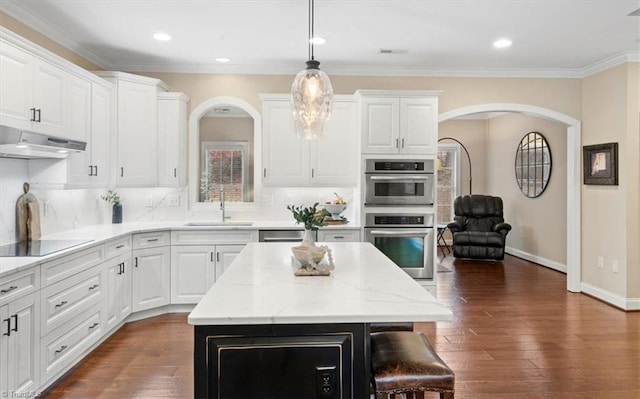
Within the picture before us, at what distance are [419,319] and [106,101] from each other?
392 cm

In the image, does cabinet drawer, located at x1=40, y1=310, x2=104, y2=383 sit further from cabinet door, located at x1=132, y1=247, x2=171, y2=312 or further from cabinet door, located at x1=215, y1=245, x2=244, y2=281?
cabinet door, located at x1=215, y1=245, x2=244, y2=281

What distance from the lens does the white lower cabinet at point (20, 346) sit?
2287 millimetres

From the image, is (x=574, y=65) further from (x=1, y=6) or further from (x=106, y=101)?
(x=1, y=6)

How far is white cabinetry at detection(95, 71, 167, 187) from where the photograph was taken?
4.38m

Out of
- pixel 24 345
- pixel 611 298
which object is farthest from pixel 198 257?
pixel 611 298

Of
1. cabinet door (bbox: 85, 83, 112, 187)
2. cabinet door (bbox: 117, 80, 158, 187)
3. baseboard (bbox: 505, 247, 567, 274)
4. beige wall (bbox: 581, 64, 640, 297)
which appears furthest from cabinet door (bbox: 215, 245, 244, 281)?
baseboard (bbox: 505, 247, 567, 274)

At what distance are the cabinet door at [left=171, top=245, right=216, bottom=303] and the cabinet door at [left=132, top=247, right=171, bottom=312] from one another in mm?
71

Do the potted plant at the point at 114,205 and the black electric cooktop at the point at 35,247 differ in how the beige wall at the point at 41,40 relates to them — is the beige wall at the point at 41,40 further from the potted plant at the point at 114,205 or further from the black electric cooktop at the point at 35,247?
the black electric cooktop at the point at 35,247

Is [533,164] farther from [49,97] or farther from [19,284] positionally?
[19,284]

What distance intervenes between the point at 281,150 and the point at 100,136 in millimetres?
1852

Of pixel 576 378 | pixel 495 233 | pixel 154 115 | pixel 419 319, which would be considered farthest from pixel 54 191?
pixel 495 233

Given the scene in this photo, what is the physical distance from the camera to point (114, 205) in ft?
15.6

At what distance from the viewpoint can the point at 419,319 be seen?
5.35 feet

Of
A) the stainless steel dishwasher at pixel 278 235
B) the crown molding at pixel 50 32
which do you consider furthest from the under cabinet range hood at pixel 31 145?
the stainless steel dishwasher at pixel 278 235
